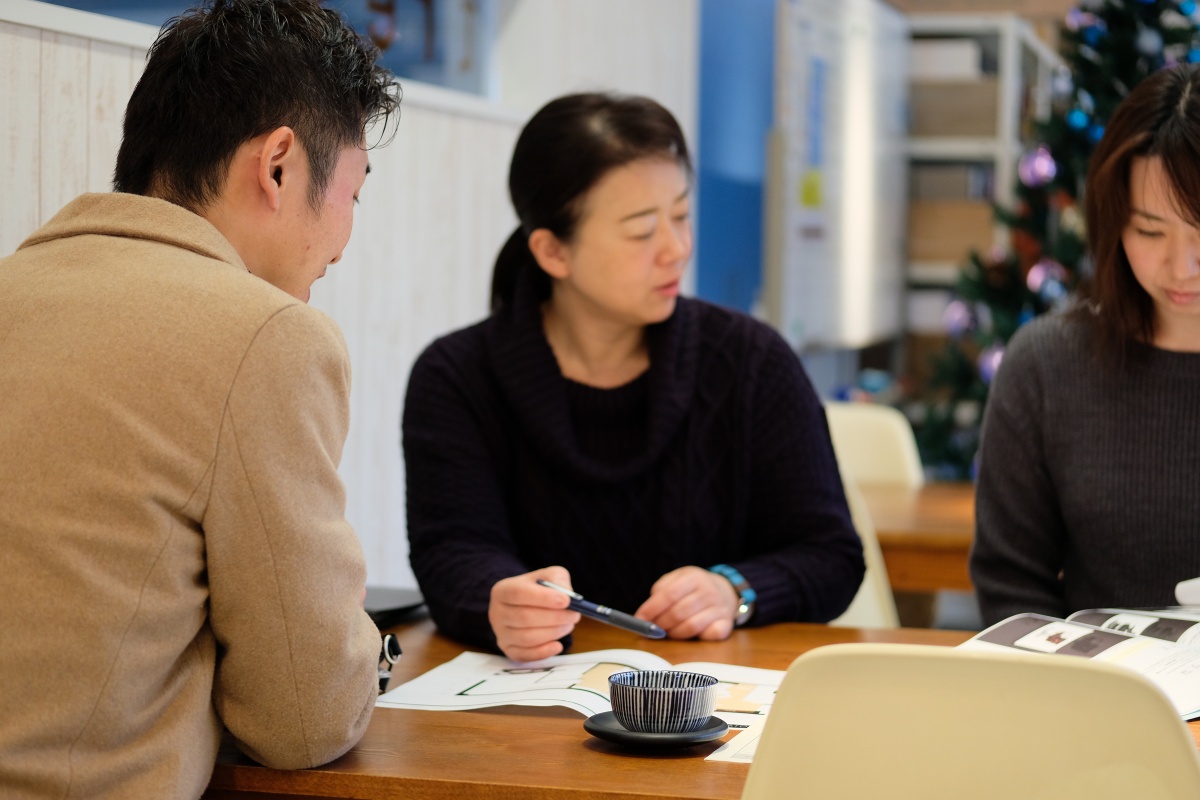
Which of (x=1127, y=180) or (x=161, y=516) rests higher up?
(x=1127, y=180)

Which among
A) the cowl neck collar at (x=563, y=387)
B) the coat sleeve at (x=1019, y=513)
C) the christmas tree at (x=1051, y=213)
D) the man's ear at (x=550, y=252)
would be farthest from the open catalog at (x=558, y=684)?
the christmas tree at (x=1051, y=213)

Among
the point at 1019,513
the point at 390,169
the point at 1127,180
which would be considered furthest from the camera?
the point at 390,169

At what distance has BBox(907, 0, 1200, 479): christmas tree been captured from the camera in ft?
14.8

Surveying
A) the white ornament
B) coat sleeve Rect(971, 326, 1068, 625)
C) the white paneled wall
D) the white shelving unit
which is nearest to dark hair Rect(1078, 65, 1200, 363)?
coat sleeve Rect(971, 326, 1068, 625)

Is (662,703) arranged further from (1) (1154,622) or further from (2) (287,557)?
(1) (1154,622)

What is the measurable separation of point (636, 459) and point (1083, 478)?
2.02 feet

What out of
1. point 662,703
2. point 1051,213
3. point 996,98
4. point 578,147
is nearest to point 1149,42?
point 1051,213

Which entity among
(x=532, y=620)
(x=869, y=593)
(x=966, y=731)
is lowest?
(x=869, y=593)

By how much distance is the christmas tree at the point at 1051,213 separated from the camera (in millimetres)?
4516

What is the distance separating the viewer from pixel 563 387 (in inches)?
79.3

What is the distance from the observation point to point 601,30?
377 centimetres

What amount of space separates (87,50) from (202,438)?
955 millimetres

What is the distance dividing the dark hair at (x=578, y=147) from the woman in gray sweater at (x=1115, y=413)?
1.97 feet

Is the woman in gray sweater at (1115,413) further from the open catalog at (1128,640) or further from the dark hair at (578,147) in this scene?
the dark hair at (578,147)
